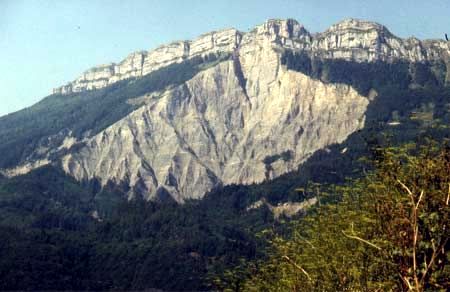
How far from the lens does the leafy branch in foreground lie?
32.1 m

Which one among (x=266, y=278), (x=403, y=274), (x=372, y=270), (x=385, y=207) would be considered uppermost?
(x=385, y=207)

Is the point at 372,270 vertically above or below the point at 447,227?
below

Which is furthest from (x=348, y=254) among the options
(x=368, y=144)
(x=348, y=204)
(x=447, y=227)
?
(x=447, y=227)

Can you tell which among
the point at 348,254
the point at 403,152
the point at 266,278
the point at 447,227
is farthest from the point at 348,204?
the point at 447,227

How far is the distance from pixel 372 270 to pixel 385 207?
20.8 metres

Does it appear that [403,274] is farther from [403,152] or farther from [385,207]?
[403,152]

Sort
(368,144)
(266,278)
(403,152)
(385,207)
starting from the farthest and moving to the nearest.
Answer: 1. (266,278)
2. (368,144)
3. (403,152)
4. (385,207)

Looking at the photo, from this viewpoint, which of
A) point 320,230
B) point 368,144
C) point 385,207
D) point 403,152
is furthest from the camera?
point 368,144

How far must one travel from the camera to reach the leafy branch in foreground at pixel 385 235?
105ft

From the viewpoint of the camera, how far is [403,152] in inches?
2035

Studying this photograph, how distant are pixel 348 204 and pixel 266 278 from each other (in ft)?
68.4

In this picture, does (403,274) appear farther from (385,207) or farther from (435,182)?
(435,182)

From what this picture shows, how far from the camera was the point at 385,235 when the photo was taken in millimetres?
39625

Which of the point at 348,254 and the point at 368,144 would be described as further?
the point at 368,144
